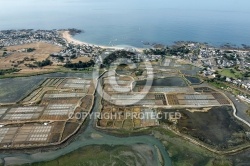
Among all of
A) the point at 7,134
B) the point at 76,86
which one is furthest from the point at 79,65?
the point at 7,134

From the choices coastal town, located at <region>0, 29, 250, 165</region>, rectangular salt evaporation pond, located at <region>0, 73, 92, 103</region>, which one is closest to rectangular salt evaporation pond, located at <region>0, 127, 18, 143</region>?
coastal town, located at <region>0, 29, 250, 165</region>

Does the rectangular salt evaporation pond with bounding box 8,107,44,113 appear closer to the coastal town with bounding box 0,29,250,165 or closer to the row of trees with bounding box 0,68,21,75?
the coastal town with bounding box 0,29,250,165

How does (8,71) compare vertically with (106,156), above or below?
above

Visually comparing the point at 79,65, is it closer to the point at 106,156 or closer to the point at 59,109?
the point at 59,109

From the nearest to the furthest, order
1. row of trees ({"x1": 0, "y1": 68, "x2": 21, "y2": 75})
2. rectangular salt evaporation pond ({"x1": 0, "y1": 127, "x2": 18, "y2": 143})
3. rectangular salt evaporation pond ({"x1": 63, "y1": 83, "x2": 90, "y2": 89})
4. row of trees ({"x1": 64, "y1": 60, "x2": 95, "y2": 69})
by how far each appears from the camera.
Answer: rectangular salt evaporation pond ({"x1": 0, "y1": 127, "x2": 18, "y2": 143}), rectangular salt evaporation pond ({"x1": 63, "y1": 83, "x2": 90, "y2": 89}), row of trees ({"x1": 0, "y1": 68, "x2": 21, "y2": 75}), row of trees ({"x1": 64, "y1": 60, "x2": 95, "y2": 69})

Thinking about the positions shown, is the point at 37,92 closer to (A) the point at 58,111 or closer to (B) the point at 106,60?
(A) the point at 58,111

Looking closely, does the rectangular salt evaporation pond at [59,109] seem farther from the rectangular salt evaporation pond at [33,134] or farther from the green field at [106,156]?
the green field at [106,156]

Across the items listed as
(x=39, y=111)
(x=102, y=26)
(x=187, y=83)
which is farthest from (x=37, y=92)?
(x=102, y=26)

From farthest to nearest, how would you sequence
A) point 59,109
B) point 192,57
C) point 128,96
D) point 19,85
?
point 192,57 < point 19,85 < point 128,96 < point 59,109

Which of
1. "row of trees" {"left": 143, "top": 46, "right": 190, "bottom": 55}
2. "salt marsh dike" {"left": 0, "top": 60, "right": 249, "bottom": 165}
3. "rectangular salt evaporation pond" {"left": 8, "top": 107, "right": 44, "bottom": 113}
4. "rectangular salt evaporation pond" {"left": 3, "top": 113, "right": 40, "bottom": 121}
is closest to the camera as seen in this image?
"salt marsh dike" {"left": 0, "top": 60, "right": 249, "bottom": 165}

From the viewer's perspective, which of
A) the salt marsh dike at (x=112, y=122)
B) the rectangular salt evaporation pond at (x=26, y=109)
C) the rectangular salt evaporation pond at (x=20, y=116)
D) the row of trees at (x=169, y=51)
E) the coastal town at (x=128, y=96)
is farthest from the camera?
the row of trees at (x=169, y=51)

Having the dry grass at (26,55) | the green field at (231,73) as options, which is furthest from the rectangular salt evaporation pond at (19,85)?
the green field at (231,73)

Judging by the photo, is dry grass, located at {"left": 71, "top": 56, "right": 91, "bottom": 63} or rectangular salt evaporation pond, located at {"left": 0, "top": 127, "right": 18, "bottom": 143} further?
dry grass, located at {"left": 71, "top": 56, "right": 91, "bottom": 63}

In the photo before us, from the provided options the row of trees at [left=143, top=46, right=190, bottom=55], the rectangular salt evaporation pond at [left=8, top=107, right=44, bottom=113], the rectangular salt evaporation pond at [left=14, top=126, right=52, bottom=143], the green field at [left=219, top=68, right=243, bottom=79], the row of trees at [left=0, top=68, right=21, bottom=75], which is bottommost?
the rectangular salt evaporation pond at [left=14, top=126, right=52, bottom=143]
